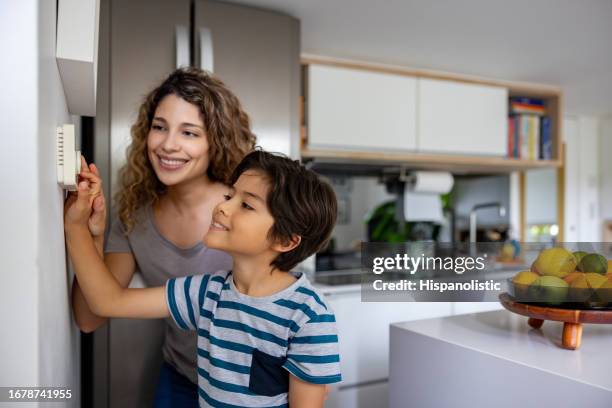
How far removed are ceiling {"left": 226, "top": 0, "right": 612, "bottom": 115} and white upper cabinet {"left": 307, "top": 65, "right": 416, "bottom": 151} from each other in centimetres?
13

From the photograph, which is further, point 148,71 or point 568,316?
point 148,71

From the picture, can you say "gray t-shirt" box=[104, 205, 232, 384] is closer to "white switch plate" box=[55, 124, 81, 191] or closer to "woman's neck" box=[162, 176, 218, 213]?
"woman's neck" box=[162, 176, 218, 213]

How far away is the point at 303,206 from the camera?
915 millimetres

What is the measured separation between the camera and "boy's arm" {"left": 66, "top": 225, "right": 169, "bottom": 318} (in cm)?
91

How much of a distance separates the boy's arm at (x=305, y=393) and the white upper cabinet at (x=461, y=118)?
198 centimetres

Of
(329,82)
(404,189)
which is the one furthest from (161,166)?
(404,189)

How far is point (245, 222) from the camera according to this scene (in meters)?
0.89

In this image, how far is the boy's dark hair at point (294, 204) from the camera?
35.7 inches

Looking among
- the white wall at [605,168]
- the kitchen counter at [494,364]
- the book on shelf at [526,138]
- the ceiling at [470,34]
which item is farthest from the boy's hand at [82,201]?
the white wall at [605,168]

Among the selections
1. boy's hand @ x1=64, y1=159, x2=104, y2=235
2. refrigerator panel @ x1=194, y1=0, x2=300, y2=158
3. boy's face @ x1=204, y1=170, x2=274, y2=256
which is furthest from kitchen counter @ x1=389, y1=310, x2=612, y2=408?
refrigerator panel @ x1=194, y1=0, x2=300, y2=158

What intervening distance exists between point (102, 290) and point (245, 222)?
Result: 0.31 meters

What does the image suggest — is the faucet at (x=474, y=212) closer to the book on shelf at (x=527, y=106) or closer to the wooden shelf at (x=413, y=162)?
the wooden shelf at (x=413, y=162)

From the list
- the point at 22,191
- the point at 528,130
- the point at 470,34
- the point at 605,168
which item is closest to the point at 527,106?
the point at 528,130

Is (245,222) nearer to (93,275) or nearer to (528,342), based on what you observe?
(93,275)
